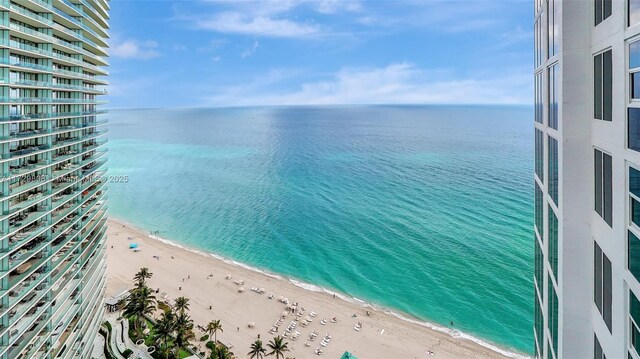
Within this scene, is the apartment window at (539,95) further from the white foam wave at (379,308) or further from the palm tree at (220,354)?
the white foam wave at (379,308)

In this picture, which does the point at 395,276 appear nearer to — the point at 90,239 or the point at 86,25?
the point at 90,239

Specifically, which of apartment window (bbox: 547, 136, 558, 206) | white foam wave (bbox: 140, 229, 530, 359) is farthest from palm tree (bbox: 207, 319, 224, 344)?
apartment window (bbox: 547, 136, 558, 206)

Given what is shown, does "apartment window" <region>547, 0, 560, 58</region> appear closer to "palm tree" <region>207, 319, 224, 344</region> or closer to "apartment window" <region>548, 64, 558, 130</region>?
"apartment window" <region>548, 64, 558, 130</region>

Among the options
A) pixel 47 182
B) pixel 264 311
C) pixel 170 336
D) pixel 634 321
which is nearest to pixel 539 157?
pixel 634 321

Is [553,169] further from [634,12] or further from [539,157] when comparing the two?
[634,12]

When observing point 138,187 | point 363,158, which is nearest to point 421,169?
point 363,158
